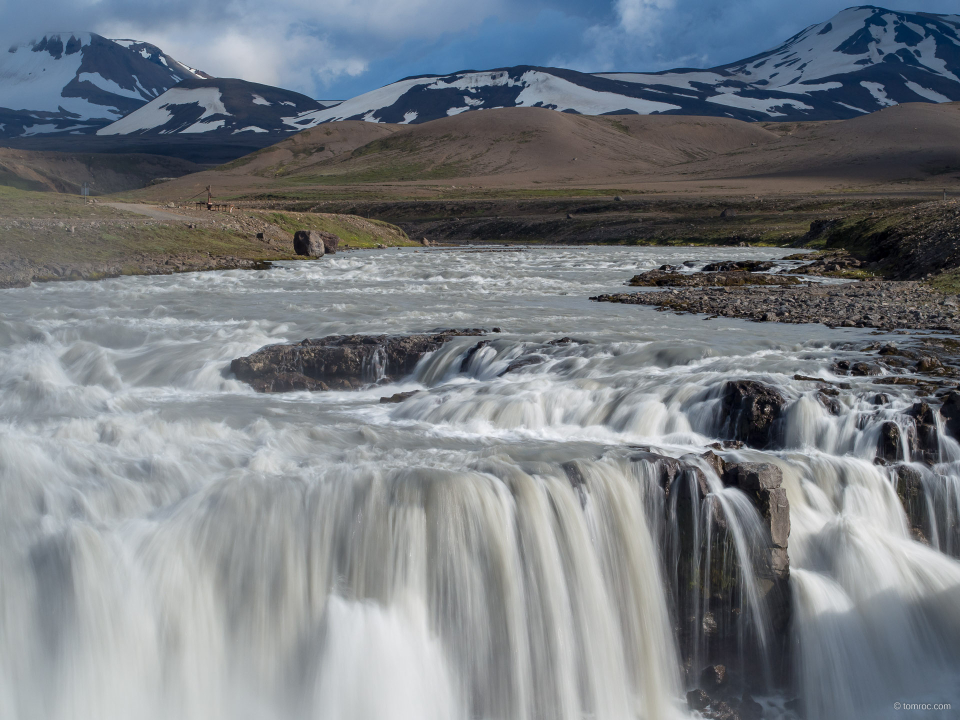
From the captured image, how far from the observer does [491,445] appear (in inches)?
480

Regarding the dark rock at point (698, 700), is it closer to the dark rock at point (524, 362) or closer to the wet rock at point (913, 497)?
the wet rock at point (913, 497)

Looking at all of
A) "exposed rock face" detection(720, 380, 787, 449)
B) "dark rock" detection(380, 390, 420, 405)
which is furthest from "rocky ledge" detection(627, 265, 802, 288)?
"dark rock" detection(380, 390, 420, 405)

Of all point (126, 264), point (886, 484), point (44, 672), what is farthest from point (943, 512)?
point (126, 264)

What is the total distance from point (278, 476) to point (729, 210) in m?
85.9

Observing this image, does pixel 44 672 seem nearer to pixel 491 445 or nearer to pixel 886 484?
pixel 491 445

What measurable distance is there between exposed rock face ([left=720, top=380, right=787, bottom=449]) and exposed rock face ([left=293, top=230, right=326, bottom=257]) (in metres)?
42.7

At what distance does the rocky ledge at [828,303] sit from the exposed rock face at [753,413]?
29.4 feet

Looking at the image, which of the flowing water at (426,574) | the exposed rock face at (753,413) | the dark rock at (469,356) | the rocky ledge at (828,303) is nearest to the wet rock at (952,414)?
the flowing water at (426,574)

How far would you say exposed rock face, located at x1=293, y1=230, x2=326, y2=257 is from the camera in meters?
52.2

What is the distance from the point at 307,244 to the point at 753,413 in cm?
4378

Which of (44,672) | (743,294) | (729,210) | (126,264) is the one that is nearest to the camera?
(44,672)

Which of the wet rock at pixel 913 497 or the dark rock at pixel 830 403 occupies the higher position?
the dark rock at pixel 830 403

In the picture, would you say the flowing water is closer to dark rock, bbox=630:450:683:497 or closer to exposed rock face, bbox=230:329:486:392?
dark rock, bbox=630:450:683:497

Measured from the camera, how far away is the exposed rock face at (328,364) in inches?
637
